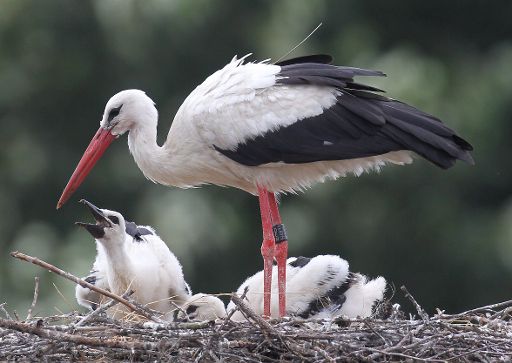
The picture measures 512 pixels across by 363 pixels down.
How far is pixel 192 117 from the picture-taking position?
9719 mm

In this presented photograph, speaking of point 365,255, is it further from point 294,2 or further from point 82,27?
point 82,27

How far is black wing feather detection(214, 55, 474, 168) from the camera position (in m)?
9.34

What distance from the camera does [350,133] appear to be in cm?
949

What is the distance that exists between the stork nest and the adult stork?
1389 millimetres

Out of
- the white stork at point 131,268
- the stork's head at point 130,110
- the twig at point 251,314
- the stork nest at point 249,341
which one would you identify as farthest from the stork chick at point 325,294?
the twig at point 251,314

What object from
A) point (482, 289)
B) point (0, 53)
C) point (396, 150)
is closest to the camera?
point (396, 150)

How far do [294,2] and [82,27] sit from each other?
2832 mm

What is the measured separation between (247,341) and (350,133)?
1.87m

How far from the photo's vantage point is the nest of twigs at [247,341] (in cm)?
796

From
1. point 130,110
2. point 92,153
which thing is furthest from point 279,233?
point 92,153

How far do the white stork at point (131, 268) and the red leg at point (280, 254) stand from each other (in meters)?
0.65

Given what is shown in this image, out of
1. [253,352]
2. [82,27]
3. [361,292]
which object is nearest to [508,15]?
[82,27]

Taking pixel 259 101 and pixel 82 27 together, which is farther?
pixel 82 27

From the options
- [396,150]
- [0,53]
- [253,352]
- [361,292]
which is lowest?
[253,352]
